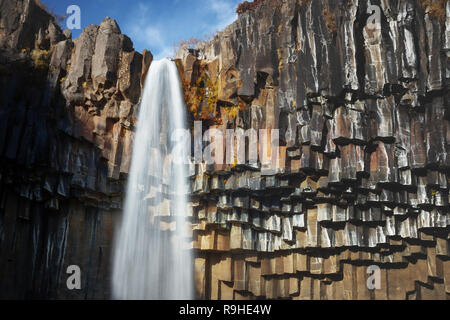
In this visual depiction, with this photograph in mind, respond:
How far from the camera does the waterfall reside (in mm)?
15375

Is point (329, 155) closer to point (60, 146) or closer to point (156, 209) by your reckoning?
point (156, 209)

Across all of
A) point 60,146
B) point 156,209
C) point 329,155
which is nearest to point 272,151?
point 329,155

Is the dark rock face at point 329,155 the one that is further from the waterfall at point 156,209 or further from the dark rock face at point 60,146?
the dark rock face at point 60,146

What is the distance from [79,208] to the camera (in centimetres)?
1494

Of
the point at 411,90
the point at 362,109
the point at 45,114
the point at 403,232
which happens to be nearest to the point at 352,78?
the point at 362,109

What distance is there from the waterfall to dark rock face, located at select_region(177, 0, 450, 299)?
0.74 m

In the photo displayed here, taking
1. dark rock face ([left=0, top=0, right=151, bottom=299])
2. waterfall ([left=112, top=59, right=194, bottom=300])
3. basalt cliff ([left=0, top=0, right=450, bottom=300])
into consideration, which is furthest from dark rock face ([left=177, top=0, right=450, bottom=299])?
dark rock face ([left=0, top=0, right=151, bottom=299])

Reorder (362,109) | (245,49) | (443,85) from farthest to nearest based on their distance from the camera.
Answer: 1. (245,49)
2. (362,109)
3. (443,85)

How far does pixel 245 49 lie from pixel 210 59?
1.81m

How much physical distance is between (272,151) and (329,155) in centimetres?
218

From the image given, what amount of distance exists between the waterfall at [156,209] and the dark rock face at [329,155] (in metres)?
0.74

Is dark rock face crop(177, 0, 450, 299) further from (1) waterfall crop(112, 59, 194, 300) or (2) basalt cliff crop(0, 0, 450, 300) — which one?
(1) waterfall crop(112, 59, 194, 300)

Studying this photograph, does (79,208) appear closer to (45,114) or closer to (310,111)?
(45,114)

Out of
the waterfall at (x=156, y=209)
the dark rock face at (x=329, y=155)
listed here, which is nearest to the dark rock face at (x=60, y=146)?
the waterfall at (x=156, y=209)
